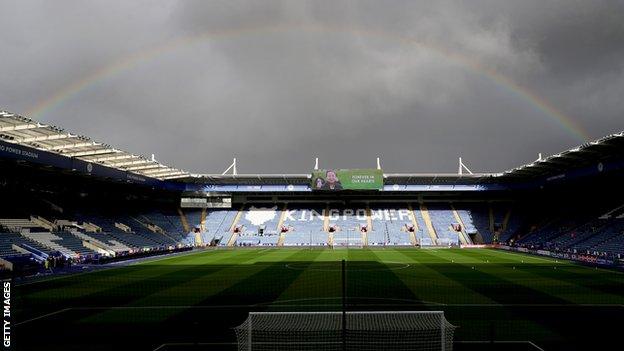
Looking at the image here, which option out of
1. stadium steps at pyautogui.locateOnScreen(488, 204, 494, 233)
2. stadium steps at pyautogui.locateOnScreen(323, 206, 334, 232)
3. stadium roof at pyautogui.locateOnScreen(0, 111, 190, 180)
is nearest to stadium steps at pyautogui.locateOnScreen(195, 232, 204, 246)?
stadium steps at pyautogui.locateOnScreen(323, 206, 334, 232)

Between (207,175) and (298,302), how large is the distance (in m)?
53.2

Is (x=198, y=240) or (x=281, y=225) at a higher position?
(x=281, y=225)

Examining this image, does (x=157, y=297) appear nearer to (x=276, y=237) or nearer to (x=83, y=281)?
(x=83, y=281)

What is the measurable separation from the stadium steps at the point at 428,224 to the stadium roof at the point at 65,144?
140ft

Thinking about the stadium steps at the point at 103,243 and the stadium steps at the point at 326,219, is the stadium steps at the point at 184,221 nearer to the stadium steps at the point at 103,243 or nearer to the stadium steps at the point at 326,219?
the stadium steps at the point at 326,219

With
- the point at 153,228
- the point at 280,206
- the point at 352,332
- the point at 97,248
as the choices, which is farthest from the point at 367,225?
the point at 352,332

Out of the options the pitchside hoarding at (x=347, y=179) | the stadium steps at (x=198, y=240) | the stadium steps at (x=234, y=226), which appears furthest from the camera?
the stadium steps at (x=234, y=226)

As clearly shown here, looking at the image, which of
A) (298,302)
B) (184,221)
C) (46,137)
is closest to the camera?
(298,302)

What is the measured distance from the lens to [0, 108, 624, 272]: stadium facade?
42844 millimetres

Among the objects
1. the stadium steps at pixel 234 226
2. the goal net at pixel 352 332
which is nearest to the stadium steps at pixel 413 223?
the stadium steps at pixel 234 226

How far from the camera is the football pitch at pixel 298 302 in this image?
15816 millimetres

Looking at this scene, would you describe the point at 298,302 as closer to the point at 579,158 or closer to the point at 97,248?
the point at 97,248

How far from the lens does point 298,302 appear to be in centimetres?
2194

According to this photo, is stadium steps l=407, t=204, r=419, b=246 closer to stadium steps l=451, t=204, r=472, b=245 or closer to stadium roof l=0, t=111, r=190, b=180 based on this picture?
stadium steps l=451, t=204, r=472, b=245
